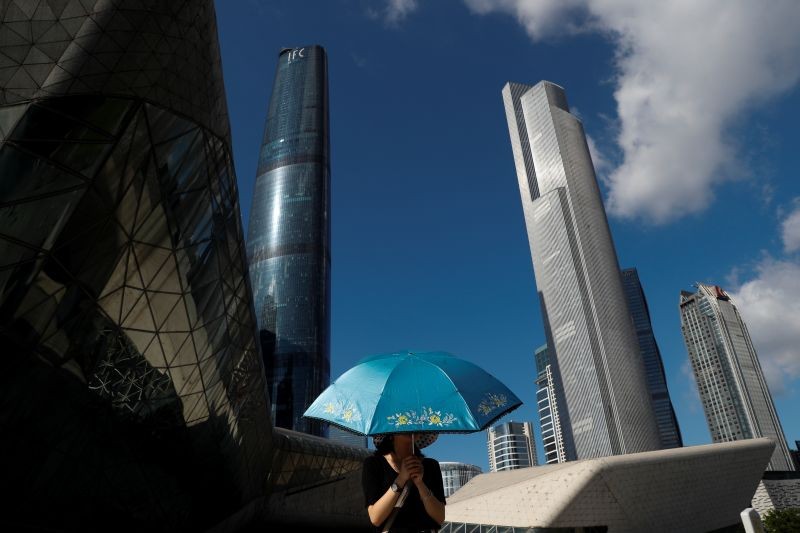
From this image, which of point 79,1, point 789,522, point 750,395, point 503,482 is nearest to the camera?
point 79,1

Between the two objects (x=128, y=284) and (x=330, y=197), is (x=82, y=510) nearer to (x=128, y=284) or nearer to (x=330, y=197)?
(x=128, y=284)

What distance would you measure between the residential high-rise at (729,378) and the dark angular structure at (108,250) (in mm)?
208192

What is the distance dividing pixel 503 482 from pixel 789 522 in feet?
67.7

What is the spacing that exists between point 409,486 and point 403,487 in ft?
0.54

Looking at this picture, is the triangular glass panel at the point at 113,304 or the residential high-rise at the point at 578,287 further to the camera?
the residential high-rise at the point at 578,287

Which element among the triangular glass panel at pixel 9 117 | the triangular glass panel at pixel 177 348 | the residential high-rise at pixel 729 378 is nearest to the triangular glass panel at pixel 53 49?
the triangular glass panel at pixel 9 117

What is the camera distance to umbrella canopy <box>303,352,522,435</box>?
420 cm

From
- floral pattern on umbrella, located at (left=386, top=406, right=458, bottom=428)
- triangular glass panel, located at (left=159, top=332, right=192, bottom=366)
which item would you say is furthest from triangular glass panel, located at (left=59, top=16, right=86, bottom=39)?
floral pattern on umbrella, located at (left=386, top=406, right=458, bottom=428)

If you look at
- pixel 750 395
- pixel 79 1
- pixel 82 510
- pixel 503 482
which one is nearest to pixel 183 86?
pixel 79 1

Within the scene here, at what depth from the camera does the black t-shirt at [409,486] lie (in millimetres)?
3402

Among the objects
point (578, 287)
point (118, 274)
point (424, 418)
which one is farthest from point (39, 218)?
point (578, 287)

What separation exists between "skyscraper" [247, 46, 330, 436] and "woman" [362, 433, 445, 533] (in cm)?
11920

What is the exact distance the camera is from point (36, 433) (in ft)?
33.4

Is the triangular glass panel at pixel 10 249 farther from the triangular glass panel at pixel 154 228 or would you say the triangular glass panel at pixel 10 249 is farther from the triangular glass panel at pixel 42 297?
the triangular glass panel at pixel 154 228
